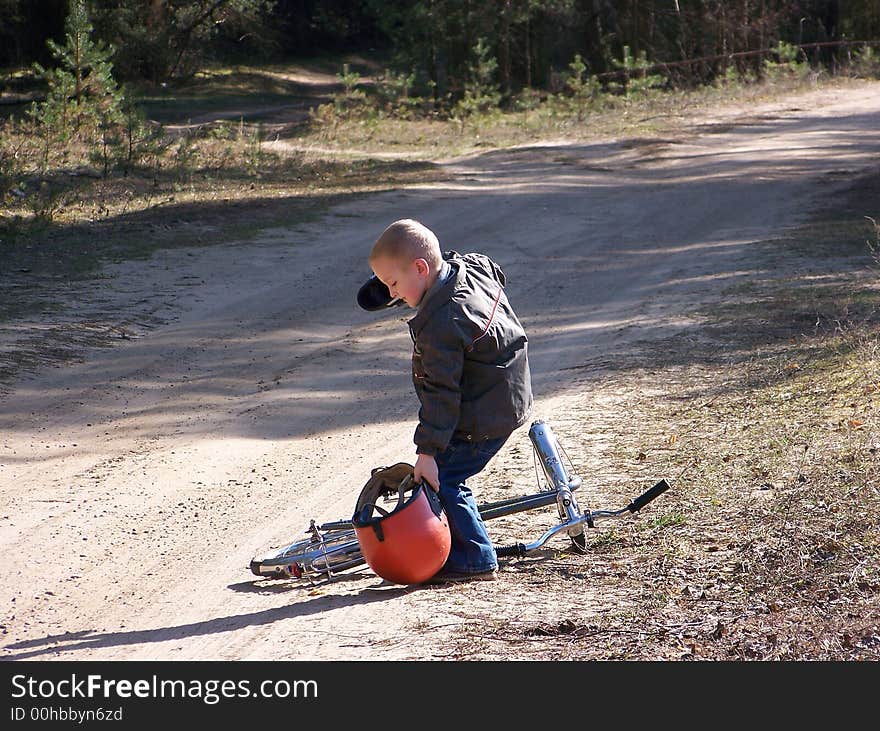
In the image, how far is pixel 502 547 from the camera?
445cm

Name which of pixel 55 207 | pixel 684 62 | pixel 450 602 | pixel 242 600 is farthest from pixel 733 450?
pixel 684 62

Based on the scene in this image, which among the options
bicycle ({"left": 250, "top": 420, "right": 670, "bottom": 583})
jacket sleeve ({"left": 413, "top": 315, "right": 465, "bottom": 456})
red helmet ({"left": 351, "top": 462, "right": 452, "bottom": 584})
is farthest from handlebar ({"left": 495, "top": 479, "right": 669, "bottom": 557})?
jacket sleeve ({"left": 413, "top": 315, "right": 465, "bottom": 456})

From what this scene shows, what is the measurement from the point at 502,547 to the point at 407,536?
632 mm

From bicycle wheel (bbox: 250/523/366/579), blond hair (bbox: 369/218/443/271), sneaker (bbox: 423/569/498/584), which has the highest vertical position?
blond hair (bbox: 369/218/443/271)

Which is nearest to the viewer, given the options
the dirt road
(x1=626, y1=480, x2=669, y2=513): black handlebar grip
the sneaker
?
the dirt road

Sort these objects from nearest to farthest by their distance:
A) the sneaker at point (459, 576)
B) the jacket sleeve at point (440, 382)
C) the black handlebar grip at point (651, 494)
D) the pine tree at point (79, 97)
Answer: the jacket sleeve at point (440, 382) → the sneaker at point (459, 576) → the black handlebar grip at point (651, 494) → the pine tree at point (79, 97)

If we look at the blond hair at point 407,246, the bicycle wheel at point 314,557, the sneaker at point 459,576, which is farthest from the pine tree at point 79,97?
the sneaker at point 459,576

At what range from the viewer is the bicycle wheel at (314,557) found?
14.0 feet

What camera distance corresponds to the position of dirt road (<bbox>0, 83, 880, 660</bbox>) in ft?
13.0

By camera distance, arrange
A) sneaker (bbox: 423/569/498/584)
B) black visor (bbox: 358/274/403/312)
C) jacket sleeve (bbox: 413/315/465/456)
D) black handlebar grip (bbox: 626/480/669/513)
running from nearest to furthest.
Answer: jacket sleeve (bbox: 413/315/465/456)
black visor (bbox: 358/274/403/312)
sneaker (bbox: 423/569/498/584)
black handlebar grip (bbox: 626/480/669/513)

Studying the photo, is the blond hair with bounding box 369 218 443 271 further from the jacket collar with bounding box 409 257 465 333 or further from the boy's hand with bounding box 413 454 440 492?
the boy's hand with bounding box 413 454 440 492

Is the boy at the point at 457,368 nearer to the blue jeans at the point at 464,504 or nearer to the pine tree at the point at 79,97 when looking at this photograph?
the blue jeans at the point at 464,504

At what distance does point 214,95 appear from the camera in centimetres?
3406

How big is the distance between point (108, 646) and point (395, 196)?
12.1 metres
